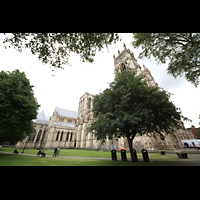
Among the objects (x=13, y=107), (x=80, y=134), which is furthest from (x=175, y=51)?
(x=80, y=134)

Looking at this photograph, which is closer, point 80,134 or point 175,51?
point 175,51

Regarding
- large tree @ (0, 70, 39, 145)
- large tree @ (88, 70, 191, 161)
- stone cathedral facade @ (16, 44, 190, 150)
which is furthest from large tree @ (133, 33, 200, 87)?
stone cathedral facade @ (16, 44, 190, 150)

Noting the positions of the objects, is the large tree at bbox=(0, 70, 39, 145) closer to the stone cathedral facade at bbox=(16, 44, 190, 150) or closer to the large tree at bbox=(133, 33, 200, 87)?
the large tree at bbox=(133, 33, 200, 87)

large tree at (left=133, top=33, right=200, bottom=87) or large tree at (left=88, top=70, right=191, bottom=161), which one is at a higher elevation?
large tree at (left=133, top=33, right=200, bottom=87)

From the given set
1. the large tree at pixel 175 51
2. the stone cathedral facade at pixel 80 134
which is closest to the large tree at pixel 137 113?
the large tree at pixel 175 51

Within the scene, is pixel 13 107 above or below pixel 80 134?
below

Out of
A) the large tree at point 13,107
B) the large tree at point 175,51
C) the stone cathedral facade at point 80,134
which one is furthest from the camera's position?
the stone cathedral facade at point 80,134

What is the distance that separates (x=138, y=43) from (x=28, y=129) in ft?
54.3

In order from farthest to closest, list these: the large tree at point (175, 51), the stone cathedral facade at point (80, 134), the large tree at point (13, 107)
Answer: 1. the stone cathedral facade at point (80, 134)
2. the large tree at point (13, 107)
3. the large tree at point (175, 51)

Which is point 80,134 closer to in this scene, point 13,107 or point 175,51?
point 13,107

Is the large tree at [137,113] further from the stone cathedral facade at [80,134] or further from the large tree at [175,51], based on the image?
the stone cathedral facade at [80,134]
